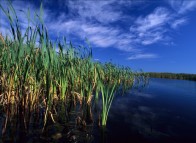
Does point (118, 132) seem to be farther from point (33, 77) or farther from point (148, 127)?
point (33, 77)

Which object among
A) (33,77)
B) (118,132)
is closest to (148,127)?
(118,132)

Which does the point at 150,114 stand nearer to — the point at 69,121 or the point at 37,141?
the point at 69,121

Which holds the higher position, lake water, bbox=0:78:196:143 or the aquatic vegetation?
the aquatic vegetation

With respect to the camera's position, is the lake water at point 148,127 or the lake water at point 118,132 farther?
the lake water at point 148,127

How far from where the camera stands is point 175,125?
496 cm

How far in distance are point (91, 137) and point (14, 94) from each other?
196 centimetres

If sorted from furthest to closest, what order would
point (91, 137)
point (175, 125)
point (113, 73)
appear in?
point (113, 73), point (175, 125), point (91, 137)

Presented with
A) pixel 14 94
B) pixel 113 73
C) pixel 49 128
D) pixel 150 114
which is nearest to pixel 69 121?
pixel 49 128

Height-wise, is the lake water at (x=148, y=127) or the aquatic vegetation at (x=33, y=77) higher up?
the aquatic vegetation at (x=33, y=77)

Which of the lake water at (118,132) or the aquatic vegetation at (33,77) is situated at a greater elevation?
the aquatic vegetation at (33,77)

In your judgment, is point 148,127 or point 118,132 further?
point 148,127

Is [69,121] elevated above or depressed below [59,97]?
below

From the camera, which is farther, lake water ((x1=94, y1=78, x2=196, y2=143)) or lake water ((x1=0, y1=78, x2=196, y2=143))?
lake water ((x1=94, y1=78, x2=196, y2=143))

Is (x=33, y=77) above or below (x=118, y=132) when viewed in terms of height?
above
